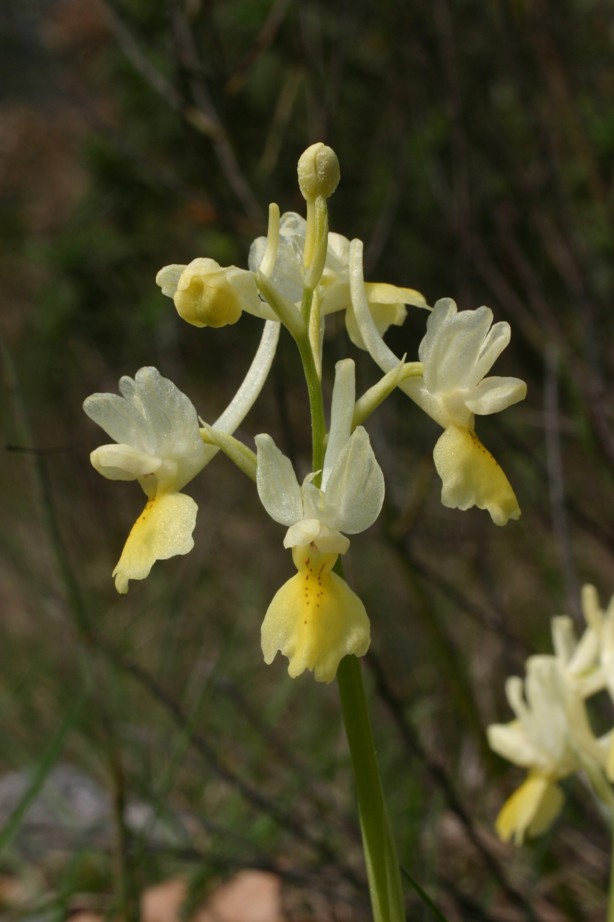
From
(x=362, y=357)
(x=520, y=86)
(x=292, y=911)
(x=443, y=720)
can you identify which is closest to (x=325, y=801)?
(x=292, y=911)

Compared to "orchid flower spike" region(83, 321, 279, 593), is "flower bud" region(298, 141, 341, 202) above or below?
above

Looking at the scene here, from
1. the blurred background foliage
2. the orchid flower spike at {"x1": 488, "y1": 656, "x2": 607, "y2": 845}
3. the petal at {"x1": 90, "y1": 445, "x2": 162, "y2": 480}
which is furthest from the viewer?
the blurred background foliage

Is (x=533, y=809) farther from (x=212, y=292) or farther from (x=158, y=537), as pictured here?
(x=212, y=292)

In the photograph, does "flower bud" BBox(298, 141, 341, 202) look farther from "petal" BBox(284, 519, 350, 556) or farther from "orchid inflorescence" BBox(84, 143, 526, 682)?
"petal" BBox(284, 519, 350, 556)

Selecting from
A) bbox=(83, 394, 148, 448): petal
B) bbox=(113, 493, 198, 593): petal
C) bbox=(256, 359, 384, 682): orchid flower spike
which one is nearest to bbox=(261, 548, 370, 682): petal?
bbox=(256, 359, 384, 682): orchid flower spike

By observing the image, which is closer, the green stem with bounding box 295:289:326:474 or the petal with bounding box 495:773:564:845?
the green stem with bounding box 295:289:326:474

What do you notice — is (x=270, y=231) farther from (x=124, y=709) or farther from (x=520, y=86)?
(x=124, y=709)

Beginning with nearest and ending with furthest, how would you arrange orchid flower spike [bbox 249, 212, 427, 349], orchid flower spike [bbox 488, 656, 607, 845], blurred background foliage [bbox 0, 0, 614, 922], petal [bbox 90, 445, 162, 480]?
1. petal [bbox 90, 445, 162, 480]
2. orchid flower spike [bbox 249, 212, 427, 349]
3. orchid flower spike [bbox 488, 656, 607, 845]
4. blurred background foliage [bbox 0, 0, 614, 922]

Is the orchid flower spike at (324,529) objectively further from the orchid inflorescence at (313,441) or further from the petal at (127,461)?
the petal at (127,461)
